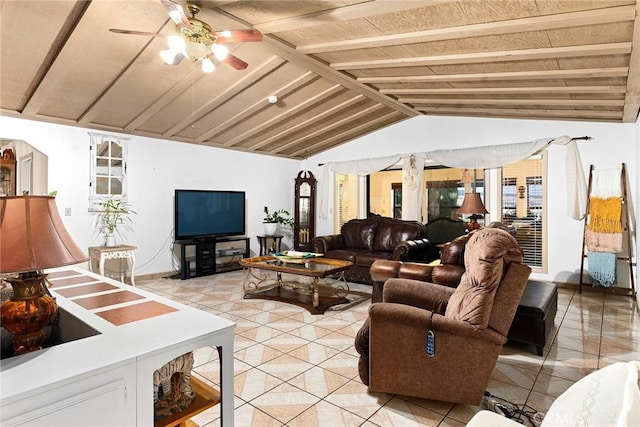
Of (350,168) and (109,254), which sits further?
(350,168)

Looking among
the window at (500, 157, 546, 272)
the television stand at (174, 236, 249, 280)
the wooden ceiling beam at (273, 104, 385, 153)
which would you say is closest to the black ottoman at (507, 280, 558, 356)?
the window at (500, 157, 546, 272)

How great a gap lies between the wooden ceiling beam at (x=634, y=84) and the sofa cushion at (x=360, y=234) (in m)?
3.59

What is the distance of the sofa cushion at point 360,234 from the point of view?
596 centimetres

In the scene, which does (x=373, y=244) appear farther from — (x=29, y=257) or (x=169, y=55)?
(x=29, y=257)

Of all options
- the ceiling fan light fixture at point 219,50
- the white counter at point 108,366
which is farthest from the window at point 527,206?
the white counter at point 108,366

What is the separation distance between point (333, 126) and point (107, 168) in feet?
12.2

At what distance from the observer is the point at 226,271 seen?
6441 mm

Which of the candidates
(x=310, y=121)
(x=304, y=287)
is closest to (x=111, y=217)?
(x=304, y=287)

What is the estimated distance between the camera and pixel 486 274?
1916mm

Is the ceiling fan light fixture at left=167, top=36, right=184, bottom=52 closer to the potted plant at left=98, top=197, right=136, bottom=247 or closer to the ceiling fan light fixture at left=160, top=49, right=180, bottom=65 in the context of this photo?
the ceiling fan light fixture at left=160, top=49, right=180, bottom=65

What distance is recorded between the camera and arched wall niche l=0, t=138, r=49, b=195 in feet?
14.8

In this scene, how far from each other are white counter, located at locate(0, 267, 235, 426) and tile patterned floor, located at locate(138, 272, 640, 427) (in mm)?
897

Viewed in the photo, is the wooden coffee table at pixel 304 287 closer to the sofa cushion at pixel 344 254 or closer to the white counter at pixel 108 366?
the sofa cushion at pixel 344 254

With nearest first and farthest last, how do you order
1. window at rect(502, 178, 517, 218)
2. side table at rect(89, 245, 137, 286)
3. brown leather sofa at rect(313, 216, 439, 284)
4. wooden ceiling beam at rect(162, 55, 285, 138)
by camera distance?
wooden ceiling beam at rect(162, 55, 285, 138)
side table at rect(89, 245, 137, 286)
brown leather sofa at rect(313, 216, 439, 284)
window at rect(502, 178, 517, 218)
